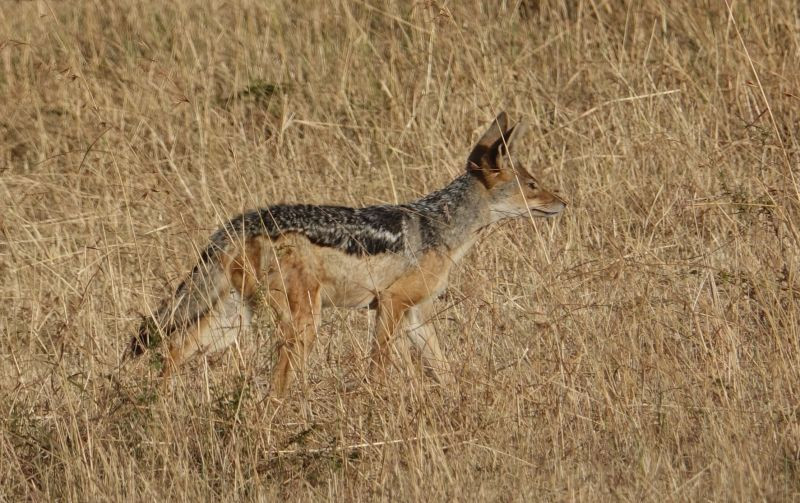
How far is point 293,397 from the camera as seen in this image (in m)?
5.63

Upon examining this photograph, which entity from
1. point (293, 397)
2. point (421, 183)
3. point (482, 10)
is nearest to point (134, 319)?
point (293, 397)

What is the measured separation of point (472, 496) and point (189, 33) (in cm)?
619

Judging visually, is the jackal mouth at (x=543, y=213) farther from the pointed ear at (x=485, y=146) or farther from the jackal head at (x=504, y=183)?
the pointed ear at (x=485, y=146)

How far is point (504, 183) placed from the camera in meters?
7.19

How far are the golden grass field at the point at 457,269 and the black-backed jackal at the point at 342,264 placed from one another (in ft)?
0.49

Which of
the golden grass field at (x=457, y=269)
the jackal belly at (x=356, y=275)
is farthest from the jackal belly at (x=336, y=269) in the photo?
the golden grass field at (x=457, y=269)

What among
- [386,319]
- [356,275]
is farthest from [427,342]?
[356,275]

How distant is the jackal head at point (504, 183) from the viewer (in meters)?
7.11

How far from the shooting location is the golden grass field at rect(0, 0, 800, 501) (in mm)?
5023

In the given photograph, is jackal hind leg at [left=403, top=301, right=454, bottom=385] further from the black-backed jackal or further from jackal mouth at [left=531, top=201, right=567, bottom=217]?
jackal mouth at [left=531, top=201, right=567, bottom=217]

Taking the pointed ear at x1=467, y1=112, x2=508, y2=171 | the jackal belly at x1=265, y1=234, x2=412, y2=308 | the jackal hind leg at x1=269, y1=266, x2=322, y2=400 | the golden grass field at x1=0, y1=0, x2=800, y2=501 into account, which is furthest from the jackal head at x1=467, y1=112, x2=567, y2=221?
the jackal hind leg at x1=269, y1=266, x2=322, y2=400

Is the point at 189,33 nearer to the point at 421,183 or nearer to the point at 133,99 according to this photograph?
the point at 133,99

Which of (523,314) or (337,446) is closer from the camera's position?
(337,446)

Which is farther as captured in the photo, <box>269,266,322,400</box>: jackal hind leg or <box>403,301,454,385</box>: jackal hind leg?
<box>269,266,322,400</box>: jackal hind leg
